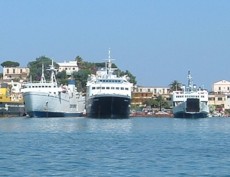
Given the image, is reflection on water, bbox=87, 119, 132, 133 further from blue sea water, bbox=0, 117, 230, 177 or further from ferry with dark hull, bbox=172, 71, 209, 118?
ferry with dark hull, bbox=172, 71, 209, 118

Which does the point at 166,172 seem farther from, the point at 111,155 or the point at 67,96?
the point at 67,96

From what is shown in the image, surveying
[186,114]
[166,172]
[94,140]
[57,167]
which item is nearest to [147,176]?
[166,172]

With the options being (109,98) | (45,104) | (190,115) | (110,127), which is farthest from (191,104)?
(110,127)

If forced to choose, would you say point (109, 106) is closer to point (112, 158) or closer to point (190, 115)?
point (190, 115)

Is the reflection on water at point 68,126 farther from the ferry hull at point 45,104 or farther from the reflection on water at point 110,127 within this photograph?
the ferry hull at point 45,104

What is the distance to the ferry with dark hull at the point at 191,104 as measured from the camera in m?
165

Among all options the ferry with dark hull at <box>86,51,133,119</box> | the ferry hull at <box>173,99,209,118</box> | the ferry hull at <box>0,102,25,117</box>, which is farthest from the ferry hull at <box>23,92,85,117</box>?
the ferry hull at <box>173,99,209,118</box>

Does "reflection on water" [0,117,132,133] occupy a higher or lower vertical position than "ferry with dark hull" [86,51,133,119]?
lower

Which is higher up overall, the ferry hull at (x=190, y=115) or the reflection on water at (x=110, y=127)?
the ferry hull at (x=190, y=115)

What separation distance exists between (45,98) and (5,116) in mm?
30639

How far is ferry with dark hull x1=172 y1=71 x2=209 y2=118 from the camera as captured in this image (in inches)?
6506

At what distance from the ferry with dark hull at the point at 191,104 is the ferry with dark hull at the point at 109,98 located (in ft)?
106

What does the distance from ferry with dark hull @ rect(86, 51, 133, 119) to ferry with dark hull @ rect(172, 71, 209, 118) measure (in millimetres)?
32408

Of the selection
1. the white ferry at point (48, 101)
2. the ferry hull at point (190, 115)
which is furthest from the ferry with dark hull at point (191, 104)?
the white ferry at point (48, 101)
